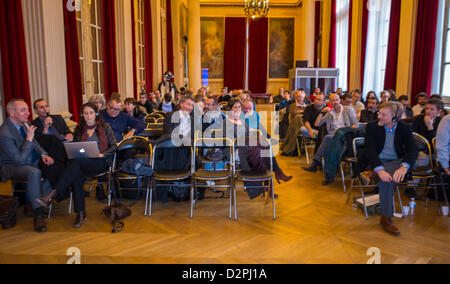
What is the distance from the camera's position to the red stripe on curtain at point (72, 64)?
5145 mm

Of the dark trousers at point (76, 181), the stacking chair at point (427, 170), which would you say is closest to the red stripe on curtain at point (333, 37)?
the stacking chair at point (427, 170)

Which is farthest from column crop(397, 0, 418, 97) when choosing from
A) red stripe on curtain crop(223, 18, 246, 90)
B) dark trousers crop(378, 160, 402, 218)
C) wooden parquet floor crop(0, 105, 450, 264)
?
red stripe on curtain crop(223, 18, 246, 90)

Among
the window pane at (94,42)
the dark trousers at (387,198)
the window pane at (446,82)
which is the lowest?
the dark trousers at (387,198)

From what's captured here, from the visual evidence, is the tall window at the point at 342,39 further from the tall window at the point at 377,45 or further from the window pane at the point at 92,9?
the window pane at the point at 92,9

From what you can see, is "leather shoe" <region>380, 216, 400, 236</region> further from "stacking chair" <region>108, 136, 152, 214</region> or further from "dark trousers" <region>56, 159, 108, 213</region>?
"dark trousers" <region>56, 159, 108, 213</region>

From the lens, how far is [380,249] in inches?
119

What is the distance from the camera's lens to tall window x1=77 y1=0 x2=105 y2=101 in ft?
19.8

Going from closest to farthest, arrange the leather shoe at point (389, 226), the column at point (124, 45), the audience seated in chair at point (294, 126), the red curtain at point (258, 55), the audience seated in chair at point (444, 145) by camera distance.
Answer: the leather shoe at point (389, 226) → the audience seated in chair at point (444, 145) → the audience seated in chair at point (294, 126) → the column at point (124, 45) → the red curtain at point (258, 55)

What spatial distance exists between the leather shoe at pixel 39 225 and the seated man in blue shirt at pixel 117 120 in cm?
150

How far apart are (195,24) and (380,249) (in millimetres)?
13795

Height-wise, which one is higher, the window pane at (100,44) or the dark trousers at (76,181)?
the window pane at (100,44)

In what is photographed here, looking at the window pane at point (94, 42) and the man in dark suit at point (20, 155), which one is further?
the window pane at point (94, 42)
